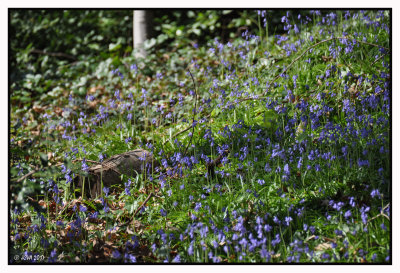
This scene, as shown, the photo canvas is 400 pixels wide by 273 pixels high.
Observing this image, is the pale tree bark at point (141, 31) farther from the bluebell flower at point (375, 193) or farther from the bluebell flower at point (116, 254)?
the bluebell flower at point (375, 193)

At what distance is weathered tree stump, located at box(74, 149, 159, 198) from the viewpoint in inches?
160

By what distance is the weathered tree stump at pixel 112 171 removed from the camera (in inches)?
160

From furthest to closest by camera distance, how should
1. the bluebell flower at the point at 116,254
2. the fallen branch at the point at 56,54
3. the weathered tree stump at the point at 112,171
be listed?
the fallen branch at the point at 56,54
the weathered tree stump at the point at 112,171
the bluebell flower at the point at 116,254

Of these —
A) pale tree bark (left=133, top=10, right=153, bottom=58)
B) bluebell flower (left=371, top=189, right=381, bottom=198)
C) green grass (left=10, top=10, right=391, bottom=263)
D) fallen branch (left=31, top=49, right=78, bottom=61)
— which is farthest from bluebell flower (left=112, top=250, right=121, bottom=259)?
fallen branch (left=31, top=49, right=78, bottom=61)

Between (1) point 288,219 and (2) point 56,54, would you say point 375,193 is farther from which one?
(2) point 56,54

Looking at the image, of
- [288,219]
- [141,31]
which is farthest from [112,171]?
[141,31]

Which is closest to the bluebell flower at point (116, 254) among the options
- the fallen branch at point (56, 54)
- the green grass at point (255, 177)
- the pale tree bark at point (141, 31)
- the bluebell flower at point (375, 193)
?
the green grass at point (255, 177)

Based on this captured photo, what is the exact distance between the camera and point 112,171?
13.4ft

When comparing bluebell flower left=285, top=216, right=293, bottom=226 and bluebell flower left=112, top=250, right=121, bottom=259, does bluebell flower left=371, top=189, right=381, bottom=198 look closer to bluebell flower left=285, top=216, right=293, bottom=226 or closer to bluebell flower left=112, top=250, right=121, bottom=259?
bluebell flower left=285, top=216, right=293, bottom=226

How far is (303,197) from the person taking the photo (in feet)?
11.0

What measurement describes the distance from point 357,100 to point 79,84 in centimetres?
463

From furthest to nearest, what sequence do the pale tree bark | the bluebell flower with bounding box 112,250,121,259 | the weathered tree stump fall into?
the pale tree bark, the weathered tree stump, the bluebell flower with bounding box 112,250,121,259

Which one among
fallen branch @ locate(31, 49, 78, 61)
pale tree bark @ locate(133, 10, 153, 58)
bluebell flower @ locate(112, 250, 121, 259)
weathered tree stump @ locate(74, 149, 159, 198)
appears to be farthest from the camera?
fallen branch @ locate(31, 49, 78, 61)

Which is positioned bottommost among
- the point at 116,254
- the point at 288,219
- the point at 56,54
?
the point at 116,254
